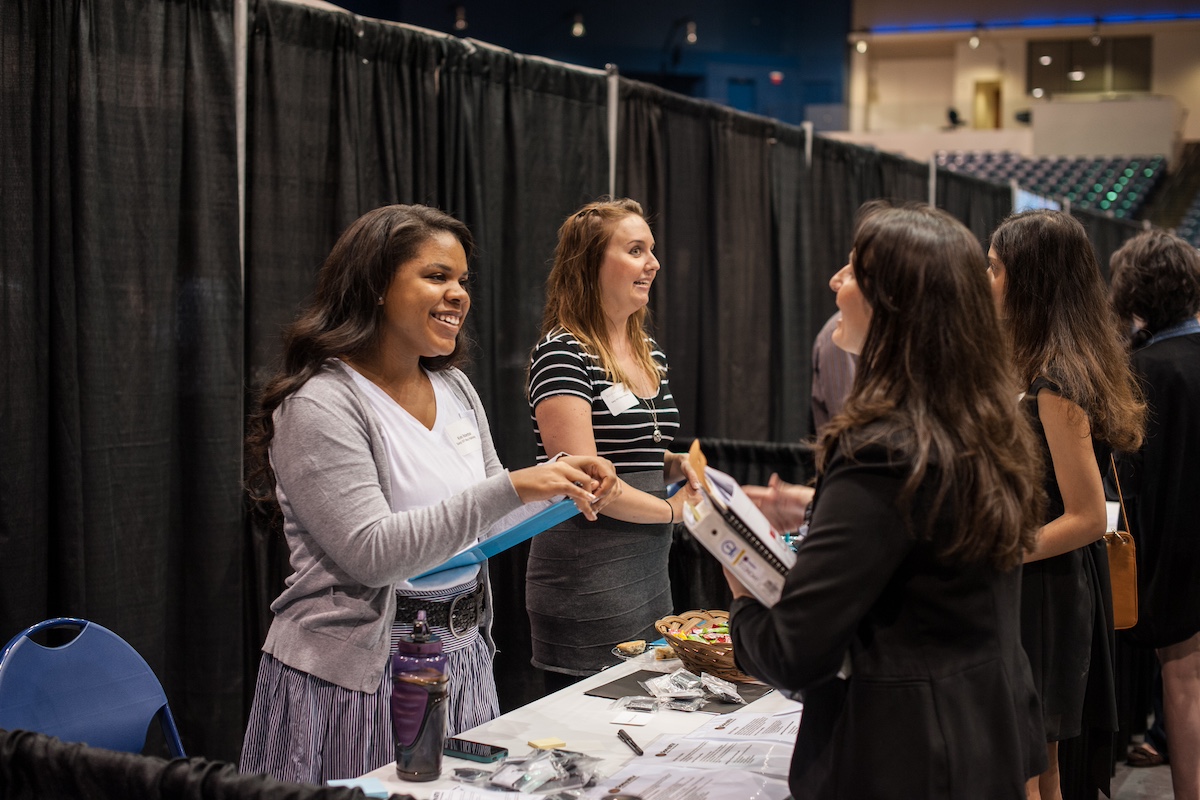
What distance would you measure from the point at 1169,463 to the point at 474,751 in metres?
2.29

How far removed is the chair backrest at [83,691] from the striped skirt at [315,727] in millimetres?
168

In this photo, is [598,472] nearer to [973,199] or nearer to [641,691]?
[641,691]

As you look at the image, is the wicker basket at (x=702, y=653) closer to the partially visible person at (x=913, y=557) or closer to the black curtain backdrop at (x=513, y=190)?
the partially visible person at (x=913, y=557)

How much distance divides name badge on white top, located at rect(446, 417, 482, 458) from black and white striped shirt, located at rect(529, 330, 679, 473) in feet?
1.09

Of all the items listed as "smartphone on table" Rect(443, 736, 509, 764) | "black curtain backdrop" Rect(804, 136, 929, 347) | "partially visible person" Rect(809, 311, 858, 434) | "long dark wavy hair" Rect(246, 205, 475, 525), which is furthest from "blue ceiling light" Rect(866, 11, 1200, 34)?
"smartphone on table" Rect(443, 736, 509, 764)

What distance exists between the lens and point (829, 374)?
4312 millimetres

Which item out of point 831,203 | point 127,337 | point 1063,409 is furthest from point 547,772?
point 831,203

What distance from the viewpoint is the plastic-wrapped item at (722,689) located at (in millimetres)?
1873

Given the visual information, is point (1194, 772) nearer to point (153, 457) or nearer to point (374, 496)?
point (374, 496)

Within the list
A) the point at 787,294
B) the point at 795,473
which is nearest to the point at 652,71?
the point at 787,294

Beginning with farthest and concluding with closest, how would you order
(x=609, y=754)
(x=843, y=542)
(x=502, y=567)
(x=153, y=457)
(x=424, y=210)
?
(x=502, y=567) < (x=153, y=457) < (x=424, y=210) < (x=609, y=754) < (x=843, y=542)

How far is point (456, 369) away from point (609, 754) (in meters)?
0.81

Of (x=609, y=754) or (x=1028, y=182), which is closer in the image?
(x=609, y=754)

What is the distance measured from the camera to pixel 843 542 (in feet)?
3.93
